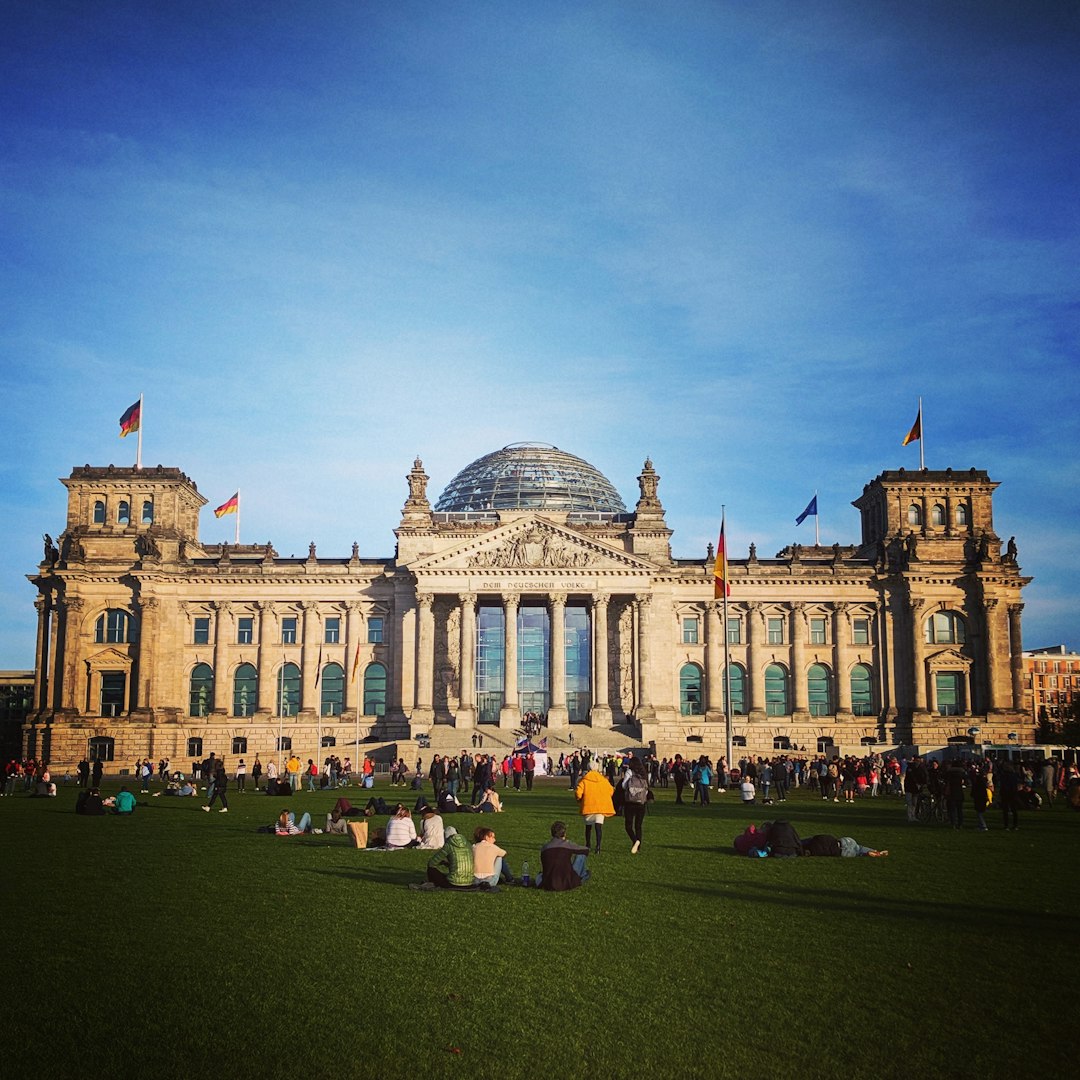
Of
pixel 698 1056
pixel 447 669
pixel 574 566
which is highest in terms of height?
pixel 574 566

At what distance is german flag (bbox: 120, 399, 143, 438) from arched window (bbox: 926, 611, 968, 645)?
206ft

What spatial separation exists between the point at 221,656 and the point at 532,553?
26077 millimetres

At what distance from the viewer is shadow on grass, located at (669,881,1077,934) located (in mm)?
17328

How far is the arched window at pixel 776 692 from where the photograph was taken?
304ft

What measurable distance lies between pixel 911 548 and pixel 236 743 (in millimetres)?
54752

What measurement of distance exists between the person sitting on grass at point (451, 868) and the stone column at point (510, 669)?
63039mm

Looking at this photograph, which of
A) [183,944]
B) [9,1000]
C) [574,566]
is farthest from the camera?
[574,566]

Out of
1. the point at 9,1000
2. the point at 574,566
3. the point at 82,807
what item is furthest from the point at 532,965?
the point at 574,566

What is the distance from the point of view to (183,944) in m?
15.6

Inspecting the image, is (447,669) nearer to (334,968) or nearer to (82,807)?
(82,807)

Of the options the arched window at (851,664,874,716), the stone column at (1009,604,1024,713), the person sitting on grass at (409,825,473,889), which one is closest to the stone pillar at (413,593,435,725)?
the arched window at (851,664,874,716)

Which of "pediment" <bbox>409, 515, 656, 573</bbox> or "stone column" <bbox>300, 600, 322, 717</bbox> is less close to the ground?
"pediment" <bbox>409, 515, 656, 573</bbox>

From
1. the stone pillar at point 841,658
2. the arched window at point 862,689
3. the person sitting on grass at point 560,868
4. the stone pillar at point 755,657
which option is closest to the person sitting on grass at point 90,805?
the person sitting on grass at point 560,868

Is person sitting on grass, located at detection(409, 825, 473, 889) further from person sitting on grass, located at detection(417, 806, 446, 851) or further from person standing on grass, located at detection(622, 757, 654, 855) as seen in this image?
person standing on grass, located at detection(622, 757, 654, 855)
